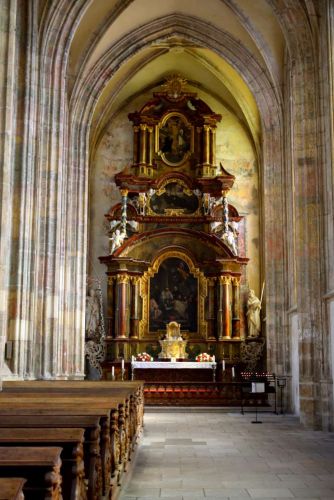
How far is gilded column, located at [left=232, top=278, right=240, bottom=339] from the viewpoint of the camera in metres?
24.5

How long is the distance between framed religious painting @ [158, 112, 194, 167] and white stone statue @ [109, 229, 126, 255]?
357cm

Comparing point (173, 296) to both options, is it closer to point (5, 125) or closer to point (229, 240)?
point (229, 240)

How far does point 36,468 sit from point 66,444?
2.11 ft

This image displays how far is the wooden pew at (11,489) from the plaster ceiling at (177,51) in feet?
56.9

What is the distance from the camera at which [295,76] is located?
1669 centimetres

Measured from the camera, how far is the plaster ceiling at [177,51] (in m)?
21.1

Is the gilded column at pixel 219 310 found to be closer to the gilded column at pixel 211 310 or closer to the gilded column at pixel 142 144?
the gilded column at pixel 211 310

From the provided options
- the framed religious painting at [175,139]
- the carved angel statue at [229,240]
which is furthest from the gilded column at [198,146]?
the carved angel statue at [229,240]

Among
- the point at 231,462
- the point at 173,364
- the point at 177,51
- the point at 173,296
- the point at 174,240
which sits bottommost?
the point at 231,462

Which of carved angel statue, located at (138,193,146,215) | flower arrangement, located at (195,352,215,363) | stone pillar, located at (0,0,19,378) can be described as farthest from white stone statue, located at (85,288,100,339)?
stone pillar, located at (0,0,19,378)

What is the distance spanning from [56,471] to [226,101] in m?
25.1

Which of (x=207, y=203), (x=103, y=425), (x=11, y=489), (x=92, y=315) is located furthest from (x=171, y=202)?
(x=11, y=489)

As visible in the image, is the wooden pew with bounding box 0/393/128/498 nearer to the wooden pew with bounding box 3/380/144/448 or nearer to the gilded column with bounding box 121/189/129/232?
the wooden pew with bounding box 3/380/144/448

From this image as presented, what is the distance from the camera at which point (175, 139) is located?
2677 centimetres
